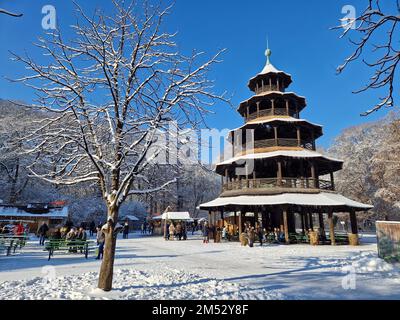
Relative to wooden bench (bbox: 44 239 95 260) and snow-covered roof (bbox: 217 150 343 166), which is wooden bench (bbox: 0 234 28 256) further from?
snow-covered roof (bbox: 217 150 343 166)

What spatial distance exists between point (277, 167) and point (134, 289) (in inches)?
885

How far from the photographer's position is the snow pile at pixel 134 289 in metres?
6.41

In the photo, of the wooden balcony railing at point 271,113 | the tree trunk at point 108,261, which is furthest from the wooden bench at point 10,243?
the wooden balcony railing at point 271,113

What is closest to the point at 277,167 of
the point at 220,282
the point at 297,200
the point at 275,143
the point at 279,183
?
the point at 275,143

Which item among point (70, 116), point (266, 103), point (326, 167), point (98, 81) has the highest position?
point (266, 103)

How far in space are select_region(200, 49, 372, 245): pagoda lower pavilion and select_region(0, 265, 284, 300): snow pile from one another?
533 inches

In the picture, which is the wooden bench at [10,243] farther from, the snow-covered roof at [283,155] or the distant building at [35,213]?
the snow-covered roof at [283,155]

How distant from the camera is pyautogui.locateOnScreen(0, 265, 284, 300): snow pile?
21.0ft

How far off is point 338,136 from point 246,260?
39.1 meters

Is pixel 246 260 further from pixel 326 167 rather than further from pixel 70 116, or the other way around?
pixel 326 167

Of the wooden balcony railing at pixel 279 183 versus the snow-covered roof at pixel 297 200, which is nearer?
the snow-covered roof at pixel 297 200

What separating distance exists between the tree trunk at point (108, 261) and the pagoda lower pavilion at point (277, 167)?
15188 mm

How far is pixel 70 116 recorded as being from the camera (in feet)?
25.8
